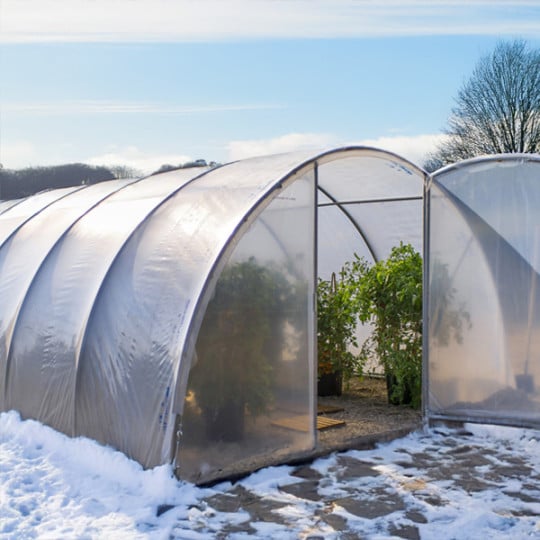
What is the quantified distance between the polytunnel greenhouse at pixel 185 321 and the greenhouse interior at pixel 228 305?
14mm

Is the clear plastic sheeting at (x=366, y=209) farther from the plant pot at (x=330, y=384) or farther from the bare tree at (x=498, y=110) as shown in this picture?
the bare tree at (x=498, y=110)

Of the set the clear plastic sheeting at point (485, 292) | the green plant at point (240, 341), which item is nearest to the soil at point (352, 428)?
the green plant at point (240, 341)

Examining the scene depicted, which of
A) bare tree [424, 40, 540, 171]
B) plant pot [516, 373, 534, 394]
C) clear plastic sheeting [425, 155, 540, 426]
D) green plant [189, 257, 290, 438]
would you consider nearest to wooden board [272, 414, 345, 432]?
green plant [189, 257, 290, 438]

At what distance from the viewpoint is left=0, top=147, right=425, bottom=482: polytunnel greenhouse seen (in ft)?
17.3

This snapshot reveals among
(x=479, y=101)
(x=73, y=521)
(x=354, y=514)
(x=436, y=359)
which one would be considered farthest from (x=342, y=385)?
(x=479, y=101)

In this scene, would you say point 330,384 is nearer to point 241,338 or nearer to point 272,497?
point 241,338

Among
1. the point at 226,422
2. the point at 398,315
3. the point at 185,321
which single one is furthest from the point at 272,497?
the point at 398,315

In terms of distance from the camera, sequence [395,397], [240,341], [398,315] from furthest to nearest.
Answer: [395,397], [398,315], [240,341]

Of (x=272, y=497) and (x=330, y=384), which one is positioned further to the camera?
(x=330, y=384)

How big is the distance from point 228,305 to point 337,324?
296cm

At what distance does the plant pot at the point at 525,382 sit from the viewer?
6.86 metres

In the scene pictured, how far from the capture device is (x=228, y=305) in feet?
18.2

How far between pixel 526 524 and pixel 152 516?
2.29 metres

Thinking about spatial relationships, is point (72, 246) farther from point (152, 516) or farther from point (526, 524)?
point (526, 524)
